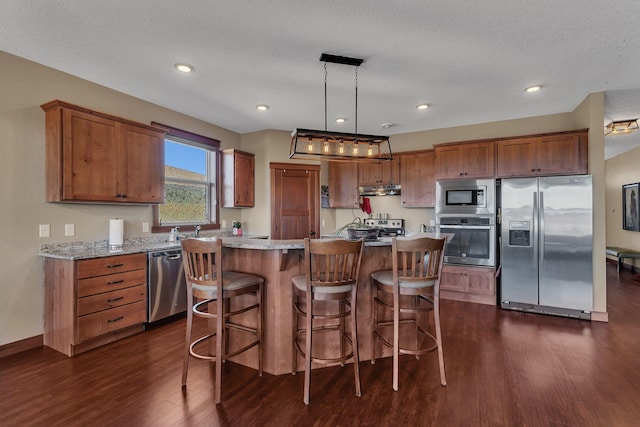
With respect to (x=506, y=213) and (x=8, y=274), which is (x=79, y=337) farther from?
(x=506, y=213)

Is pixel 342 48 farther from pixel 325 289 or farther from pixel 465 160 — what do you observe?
pixel 465 160

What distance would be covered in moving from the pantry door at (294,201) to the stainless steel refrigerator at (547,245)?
294 centimetres

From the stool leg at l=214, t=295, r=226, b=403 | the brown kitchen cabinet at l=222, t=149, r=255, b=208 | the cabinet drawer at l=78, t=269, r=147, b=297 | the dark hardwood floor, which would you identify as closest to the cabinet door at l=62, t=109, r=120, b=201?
the cabinet drawer at l=78, t=269, r=147, b=297

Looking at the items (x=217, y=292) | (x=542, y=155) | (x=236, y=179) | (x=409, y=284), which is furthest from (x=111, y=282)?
(x=542, y=155)

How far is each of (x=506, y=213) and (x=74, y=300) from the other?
502 cm

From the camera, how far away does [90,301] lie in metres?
2.81

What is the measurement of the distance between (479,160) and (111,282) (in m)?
4.86

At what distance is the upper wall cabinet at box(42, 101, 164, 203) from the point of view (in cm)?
288

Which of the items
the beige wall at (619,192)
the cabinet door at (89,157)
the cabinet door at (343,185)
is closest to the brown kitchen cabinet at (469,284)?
the cabinet door at (343,185)

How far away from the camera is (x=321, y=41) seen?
101 inches

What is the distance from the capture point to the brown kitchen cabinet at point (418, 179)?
498cm

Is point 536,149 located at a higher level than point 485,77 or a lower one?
lower


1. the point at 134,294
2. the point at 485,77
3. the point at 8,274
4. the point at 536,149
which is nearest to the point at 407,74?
the point at 485,77

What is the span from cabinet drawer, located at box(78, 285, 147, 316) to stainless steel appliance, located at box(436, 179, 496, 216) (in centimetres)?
408
